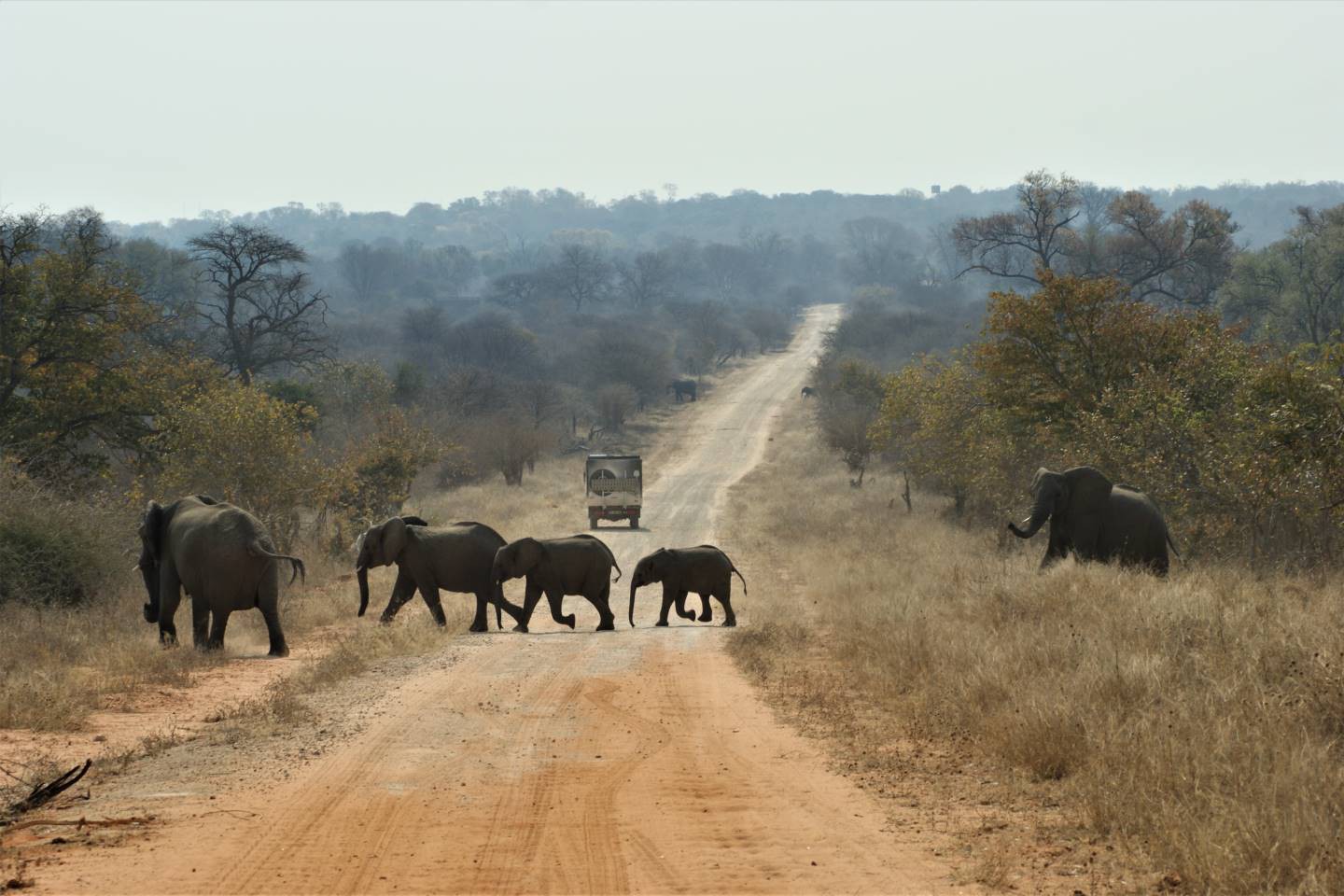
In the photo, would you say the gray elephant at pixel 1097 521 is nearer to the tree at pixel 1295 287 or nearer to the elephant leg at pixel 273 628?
the elephant leg at pixel 273 628

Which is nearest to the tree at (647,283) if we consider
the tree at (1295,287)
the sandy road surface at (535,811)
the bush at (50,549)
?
the tree at (1295,287)

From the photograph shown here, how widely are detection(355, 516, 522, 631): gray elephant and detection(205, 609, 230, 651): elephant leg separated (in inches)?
126

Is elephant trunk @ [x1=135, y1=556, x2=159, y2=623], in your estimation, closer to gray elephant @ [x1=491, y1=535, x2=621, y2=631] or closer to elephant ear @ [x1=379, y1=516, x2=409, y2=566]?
elephant ear @ [x1=379, y1=516, x2=409, y2=566]

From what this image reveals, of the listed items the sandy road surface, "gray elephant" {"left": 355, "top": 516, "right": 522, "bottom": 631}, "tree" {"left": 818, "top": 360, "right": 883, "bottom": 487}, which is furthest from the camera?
"tree" {"left": 818, "top": 360, "right": 883, "bottom": 487}

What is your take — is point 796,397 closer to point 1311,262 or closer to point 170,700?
point 1311,262

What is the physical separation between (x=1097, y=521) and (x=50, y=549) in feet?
54.8

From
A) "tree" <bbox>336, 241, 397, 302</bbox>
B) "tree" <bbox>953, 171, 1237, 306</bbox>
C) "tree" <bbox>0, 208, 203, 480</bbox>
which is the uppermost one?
"tree" <bbox>336, 241, 397, 302</bbox>

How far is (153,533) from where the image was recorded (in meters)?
18.5

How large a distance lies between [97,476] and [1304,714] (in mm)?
26785

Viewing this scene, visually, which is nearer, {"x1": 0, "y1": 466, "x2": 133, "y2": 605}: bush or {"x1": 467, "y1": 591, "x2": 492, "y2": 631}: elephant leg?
{"x1": 0, "y1": 466, "x2": 133, "y2": 605}: bush

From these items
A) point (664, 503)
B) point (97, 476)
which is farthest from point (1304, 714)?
point (664, 503)

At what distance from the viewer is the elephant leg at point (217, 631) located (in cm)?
1778

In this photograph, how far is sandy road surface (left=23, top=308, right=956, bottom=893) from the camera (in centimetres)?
729

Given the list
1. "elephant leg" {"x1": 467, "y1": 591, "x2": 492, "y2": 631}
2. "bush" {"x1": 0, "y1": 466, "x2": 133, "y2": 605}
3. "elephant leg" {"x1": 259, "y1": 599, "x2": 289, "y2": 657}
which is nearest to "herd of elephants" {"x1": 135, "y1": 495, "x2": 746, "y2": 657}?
"elephant leg" {"x1": 467, "y1": 591, "x2": 492, "y2": 631}
